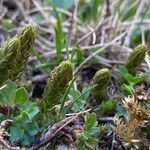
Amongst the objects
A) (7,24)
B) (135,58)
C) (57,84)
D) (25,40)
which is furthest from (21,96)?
(7,24)

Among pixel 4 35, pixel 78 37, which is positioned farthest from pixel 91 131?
pixel 78 37

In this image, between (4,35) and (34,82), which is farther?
(4,35)

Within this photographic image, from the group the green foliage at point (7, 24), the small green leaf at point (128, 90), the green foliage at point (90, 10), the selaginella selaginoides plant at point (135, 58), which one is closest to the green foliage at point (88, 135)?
the small green leaf at point (128, 90)

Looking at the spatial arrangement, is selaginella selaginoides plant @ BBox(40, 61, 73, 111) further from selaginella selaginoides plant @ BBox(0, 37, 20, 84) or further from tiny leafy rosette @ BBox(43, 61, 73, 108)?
selaginella selaginoides plant @ BBox(0, 37, 20, 84)

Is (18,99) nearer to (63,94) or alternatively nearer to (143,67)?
(63,94)

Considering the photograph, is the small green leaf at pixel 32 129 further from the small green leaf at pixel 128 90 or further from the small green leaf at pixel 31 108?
the small green leaf at pixel 128 90
